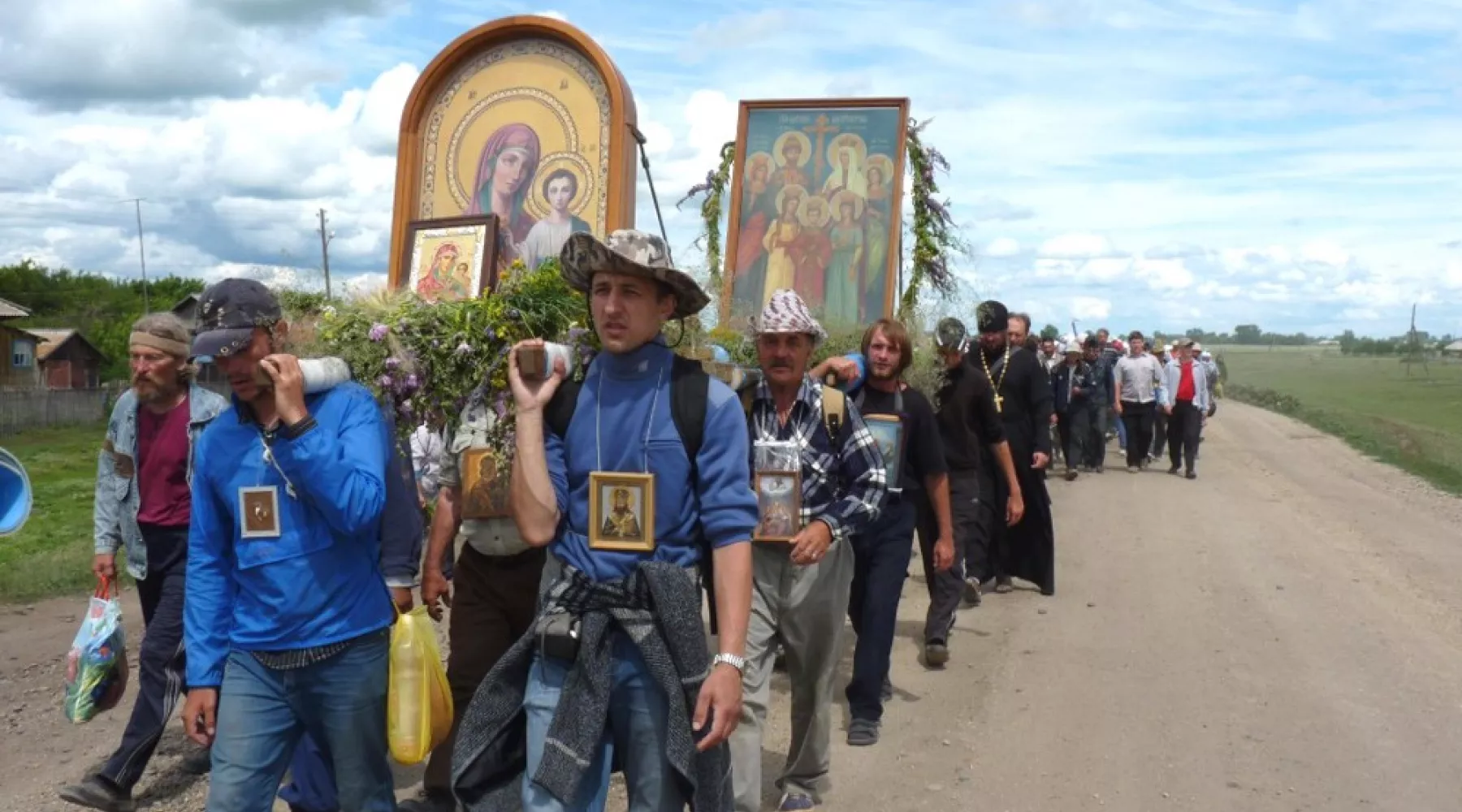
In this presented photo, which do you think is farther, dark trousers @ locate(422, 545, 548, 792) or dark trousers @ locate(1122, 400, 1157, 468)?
dark trousers @ locate(1122, 400, 1157, 468)

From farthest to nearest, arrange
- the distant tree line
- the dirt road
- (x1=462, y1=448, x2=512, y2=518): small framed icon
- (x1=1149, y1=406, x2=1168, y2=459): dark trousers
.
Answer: the distant tree line → (x1=1149, y1=406, x2=1168, y2=459): dark trousers → the dirt road → (x1=462, y1=448, x2=512, y2=518): small framed icon

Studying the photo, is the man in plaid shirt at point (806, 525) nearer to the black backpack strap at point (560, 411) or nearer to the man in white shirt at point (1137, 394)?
the black backpack strap at point (560, 411)

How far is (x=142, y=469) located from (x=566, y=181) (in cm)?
205

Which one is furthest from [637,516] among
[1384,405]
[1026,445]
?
[1384,405]

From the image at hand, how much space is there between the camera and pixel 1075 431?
1792cm

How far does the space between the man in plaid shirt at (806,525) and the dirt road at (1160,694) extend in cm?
43

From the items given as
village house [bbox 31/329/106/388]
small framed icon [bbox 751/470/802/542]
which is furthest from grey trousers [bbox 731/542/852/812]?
village house [bbox 31/329/106/388]

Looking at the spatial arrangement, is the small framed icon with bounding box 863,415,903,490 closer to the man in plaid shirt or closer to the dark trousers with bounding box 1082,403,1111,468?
the man in plaid shirt

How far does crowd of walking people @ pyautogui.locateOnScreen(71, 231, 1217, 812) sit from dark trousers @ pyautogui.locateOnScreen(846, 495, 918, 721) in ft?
2.35

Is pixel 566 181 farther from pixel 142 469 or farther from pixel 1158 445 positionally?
pixel 1158 445

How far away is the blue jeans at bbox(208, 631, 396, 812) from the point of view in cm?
340

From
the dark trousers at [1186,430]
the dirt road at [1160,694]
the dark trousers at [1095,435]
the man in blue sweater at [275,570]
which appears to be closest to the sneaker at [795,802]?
the dirt road at [1160,694]

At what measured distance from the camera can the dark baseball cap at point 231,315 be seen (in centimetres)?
331

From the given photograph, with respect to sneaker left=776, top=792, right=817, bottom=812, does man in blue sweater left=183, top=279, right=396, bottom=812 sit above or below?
above
